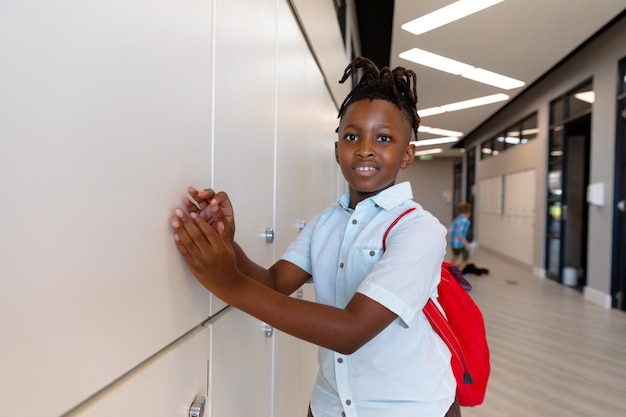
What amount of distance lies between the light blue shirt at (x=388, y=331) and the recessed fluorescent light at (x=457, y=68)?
5131 millimetres

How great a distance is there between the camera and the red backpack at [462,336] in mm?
945

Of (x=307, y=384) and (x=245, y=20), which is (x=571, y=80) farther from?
(x=245, y=20)

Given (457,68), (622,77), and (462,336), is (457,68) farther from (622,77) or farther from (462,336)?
(462,336)

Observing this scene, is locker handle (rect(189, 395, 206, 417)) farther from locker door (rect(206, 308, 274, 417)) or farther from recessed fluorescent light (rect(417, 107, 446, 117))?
recessed fluorescent light (rect(417, 107, 446, 117))

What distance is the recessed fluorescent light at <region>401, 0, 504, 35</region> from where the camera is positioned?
3.99 metres

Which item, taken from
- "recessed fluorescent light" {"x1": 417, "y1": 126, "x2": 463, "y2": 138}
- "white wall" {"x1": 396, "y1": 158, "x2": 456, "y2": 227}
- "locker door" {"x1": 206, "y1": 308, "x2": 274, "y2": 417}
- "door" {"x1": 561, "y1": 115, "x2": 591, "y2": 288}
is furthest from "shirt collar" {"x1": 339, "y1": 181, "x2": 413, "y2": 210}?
"white wall" {"x1": 396, "y1": 158, "x2": 456, "y2": 227}

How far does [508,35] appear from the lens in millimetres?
4691

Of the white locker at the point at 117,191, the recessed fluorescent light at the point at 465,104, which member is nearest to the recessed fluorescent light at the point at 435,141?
the recessed fluorescent light at the point at 465,104

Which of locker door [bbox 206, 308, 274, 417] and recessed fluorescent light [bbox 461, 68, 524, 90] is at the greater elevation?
recessed fluorescent light [bbox 461, 68, 524, 90]

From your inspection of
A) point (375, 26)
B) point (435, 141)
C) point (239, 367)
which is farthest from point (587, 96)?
point (435, 141)

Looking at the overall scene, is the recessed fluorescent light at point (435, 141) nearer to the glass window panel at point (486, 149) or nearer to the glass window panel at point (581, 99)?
the glass window panel at point (486, 149)

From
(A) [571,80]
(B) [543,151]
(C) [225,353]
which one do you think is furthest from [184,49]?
(B) [543,151]

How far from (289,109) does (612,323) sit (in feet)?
15.1

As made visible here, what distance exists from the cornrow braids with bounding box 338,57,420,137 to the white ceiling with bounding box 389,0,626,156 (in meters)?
3.64
